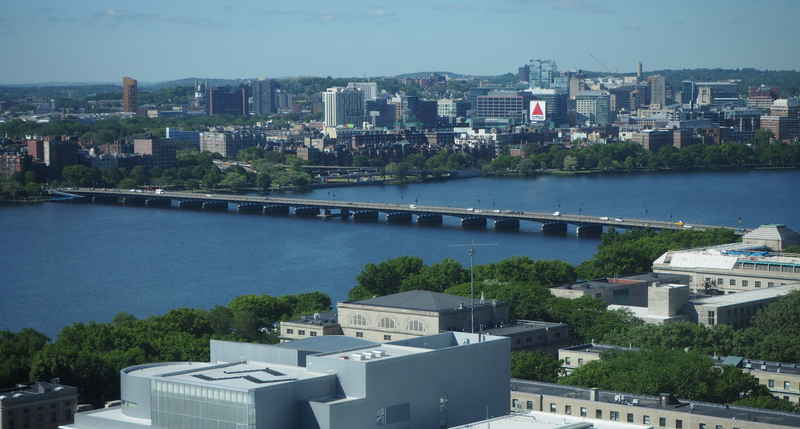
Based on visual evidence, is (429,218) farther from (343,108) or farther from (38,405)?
(343,108)

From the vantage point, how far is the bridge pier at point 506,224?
56656 mm

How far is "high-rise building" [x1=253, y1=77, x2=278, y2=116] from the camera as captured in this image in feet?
598

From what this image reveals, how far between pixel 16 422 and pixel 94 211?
51.1 meters

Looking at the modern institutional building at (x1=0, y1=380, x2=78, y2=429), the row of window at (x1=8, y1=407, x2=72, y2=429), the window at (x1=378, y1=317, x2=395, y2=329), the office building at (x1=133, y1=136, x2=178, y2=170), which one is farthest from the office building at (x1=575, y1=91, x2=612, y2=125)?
the row of window at (x1=8, y1=407, x2=72, y2=429)

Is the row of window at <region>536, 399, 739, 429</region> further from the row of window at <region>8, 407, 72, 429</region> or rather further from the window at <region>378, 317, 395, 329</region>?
the row of window at <region>8, 407, 72, 429</region>

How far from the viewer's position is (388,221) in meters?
60.1

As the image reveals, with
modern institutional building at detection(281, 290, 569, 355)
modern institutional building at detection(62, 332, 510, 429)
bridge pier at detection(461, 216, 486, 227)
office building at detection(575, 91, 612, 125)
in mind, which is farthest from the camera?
office building at detection(575, 91, 612, 125)

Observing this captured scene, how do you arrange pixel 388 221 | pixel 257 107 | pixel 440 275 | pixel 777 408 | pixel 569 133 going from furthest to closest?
pixel 257 107 < pixel 569 133 < pixel 388 221 < pixel 440 275 < pixel 777 408

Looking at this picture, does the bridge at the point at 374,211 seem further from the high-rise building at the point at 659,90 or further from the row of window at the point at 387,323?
the high-rise building at the point at 659,90

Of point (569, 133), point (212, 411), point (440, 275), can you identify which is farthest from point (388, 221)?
point (569, 133)

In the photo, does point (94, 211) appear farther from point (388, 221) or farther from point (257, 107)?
point (257, 107)

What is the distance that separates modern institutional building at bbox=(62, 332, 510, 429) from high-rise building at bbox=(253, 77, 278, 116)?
169m

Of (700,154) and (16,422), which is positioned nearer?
(16,422)

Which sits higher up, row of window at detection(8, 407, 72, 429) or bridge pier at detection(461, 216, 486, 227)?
row of window at detection(8, 407, 72, 429)
